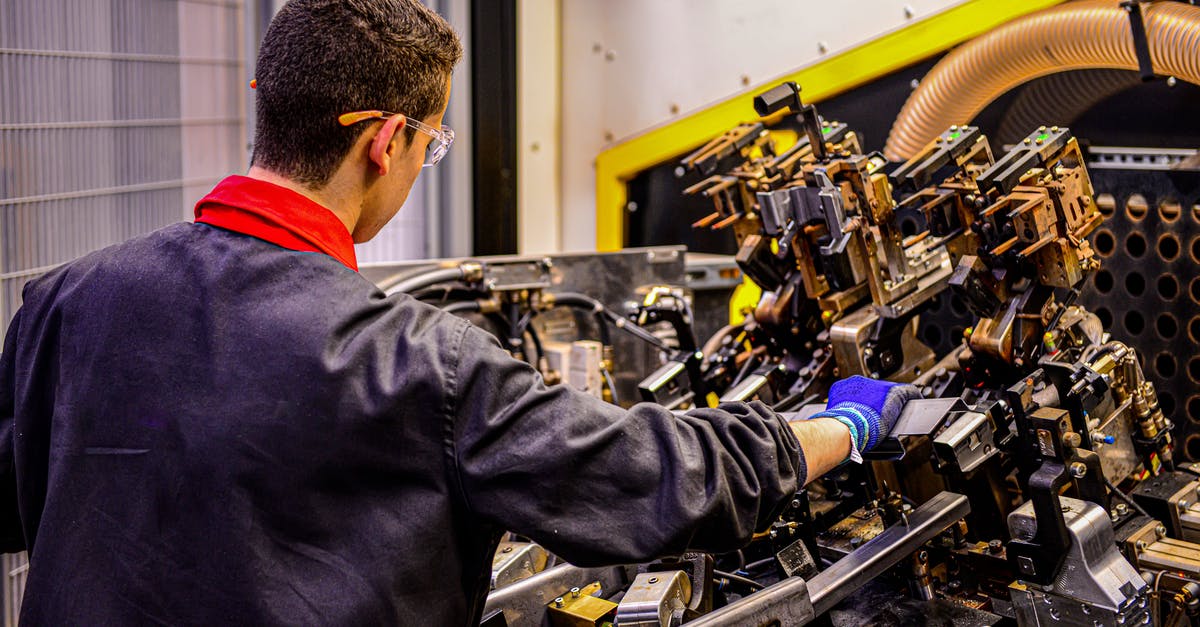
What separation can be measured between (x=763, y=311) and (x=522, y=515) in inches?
64.6

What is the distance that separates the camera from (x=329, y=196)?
1.41 meters

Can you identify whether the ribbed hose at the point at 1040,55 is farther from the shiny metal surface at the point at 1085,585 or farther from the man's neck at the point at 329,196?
the man's neck at the point at 329,196

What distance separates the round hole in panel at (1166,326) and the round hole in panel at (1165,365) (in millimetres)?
50

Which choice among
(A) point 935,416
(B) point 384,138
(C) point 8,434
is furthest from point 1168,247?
(C) point 8,434

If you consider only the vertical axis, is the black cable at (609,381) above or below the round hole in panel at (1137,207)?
below

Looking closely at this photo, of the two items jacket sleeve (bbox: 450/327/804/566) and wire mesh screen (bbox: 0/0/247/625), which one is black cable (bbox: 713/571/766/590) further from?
wire mesh screen (bbox: 0/0/247/625)

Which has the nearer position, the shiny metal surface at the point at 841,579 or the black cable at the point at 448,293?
the shiny metal surface at the point at 841,579

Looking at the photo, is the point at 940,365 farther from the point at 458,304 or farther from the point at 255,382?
the point at 255,382

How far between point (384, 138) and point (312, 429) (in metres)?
0.40

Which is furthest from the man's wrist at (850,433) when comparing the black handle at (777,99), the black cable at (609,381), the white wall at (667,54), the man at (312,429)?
the white wall at (667,54)

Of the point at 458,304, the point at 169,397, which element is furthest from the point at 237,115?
the point at 169,397

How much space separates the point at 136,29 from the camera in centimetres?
313

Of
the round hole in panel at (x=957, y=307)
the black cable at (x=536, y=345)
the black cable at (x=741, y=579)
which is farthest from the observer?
the black cable at (x=536, y=345)

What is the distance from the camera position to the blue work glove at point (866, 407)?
5.53 ft
